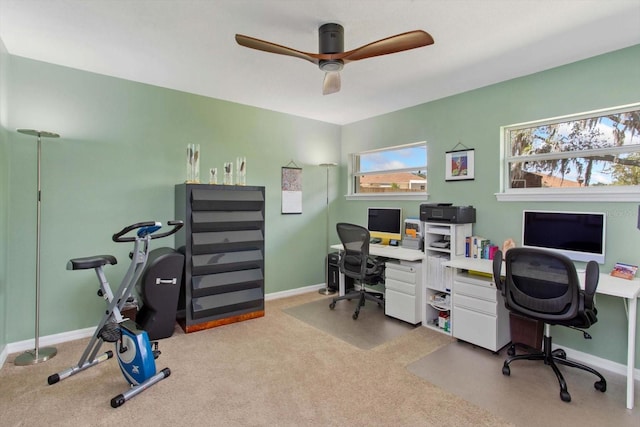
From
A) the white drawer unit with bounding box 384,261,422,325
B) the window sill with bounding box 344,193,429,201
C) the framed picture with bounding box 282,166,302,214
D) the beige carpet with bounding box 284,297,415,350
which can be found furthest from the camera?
the framed picture with bounding box 282,166,302,214

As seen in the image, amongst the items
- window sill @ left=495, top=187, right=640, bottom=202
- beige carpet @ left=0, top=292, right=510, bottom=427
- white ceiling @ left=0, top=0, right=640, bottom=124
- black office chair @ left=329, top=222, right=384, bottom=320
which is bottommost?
beige carpet @ left=0, top=292, right=510, bottom=427

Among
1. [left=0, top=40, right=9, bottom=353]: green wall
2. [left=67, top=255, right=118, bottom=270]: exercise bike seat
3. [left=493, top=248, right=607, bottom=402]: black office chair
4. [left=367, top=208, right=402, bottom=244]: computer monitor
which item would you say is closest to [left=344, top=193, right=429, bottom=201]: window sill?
[left=367, top=208, right=402, bottom=244]: computer monitor

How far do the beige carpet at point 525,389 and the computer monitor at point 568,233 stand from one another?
963 mm

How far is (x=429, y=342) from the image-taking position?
3.11 m

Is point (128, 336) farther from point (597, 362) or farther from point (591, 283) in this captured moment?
point (597, 362)

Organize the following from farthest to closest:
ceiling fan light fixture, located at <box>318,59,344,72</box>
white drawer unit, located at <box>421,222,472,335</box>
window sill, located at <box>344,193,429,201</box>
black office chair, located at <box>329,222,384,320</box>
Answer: window sill, located at <box>344,193,429,201</box>, black office chair, located at <box>329,222,384,320</box>, white drawer unit, located at <box>421,222,472,335</box>, ceiling fan light fixture, located at <box>318,59,344,72</box>

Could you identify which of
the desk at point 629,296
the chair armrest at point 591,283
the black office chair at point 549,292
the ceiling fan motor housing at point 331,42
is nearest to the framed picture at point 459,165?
the black office chair at point 549,292

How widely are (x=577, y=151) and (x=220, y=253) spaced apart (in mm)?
3530

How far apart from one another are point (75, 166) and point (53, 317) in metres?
1.43

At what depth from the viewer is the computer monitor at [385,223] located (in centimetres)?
418

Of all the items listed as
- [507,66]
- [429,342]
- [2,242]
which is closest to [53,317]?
[2,242]

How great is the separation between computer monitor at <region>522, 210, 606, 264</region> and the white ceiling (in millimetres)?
1338

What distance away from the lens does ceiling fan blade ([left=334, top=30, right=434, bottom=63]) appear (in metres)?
1.89

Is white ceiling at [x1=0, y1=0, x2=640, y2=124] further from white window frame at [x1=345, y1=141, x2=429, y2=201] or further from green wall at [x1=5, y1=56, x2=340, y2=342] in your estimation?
white window frame at [x1=345, y1=141, x2=429, y2=201]
